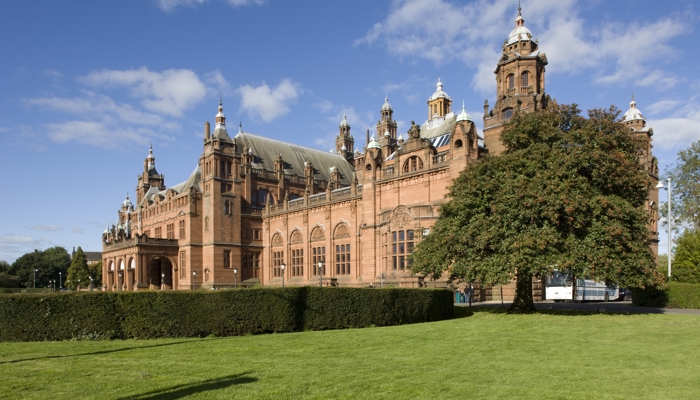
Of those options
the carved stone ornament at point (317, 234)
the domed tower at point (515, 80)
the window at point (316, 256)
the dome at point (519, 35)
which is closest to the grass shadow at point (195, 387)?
the domed tower at point (515, 80)

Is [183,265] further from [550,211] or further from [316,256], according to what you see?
[550,211]

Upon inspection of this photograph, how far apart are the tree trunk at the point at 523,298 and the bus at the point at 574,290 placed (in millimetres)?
14854

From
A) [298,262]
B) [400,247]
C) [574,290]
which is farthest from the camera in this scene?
[298,262]

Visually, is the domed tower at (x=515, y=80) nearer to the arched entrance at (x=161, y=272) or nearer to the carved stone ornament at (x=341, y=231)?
the carved stone ornament at (x=341, y=231)

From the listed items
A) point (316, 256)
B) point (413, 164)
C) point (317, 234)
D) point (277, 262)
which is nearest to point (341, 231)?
point (317, 234)

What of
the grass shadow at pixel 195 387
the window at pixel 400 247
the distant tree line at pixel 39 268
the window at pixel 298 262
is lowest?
the distant tree line at pixel 39 268

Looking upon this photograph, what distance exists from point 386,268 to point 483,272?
17969mm

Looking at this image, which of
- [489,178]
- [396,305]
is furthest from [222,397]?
[489,178]

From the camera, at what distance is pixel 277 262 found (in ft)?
219

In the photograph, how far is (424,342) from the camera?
17500 mm

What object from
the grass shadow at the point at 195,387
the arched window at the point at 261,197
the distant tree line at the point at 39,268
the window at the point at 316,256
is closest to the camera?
the grass shadow at the point at 195,387

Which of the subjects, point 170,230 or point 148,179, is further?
point 148,179

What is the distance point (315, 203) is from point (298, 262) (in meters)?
8.15

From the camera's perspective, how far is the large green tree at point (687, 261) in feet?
128
